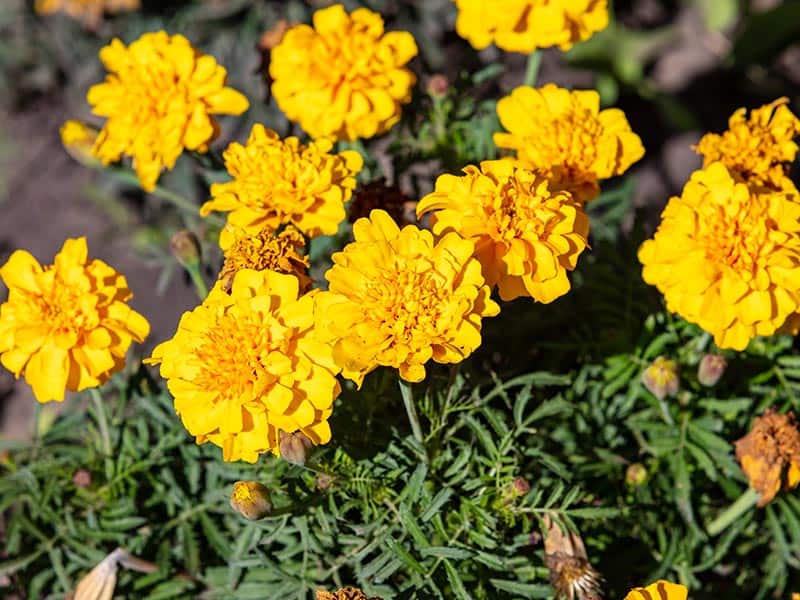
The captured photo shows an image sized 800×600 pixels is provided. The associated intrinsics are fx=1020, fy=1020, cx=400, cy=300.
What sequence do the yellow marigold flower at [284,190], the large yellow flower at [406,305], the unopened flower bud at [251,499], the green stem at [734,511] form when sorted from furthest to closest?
the green stem at [734,511]
the yellow marigold flower at [284,190]
the unopened flower bud at [251,499]
the large yellow flower at [406,305]

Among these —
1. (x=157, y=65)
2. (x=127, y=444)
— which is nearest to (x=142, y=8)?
(x=157, y=65)

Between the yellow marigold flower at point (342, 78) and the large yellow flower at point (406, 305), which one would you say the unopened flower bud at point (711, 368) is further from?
the yellow marigold flower at point (342, 78)

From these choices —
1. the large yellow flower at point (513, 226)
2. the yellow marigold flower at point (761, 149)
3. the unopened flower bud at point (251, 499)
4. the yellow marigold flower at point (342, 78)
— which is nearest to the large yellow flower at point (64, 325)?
→ the unopened flower bud at point (251, 499)

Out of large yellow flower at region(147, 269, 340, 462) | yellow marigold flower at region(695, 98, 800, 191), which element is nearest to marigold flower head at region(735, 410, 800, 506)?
yellow marigold flower at region(695, 98, 800, 191)

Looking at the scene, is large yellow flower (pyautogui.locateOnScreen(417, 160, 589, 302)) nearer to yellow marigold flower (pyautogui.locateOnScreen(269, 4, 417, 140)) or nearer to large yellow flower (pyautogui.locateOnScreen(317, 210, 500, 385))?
large yellow flower (pyautogui.locateOnScreen(317, 210, 500, 385))

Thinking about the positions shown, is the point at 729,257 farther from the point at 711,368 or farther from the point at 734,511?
the point at 734,511

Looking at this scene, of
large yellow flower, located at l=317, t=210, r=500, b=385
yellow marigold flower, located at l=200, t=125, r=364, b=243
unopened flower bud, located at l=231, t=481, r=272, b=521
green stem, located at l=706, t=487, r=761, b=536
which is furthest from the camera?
green stem, located at l=706, t=487, r=761, b=536
